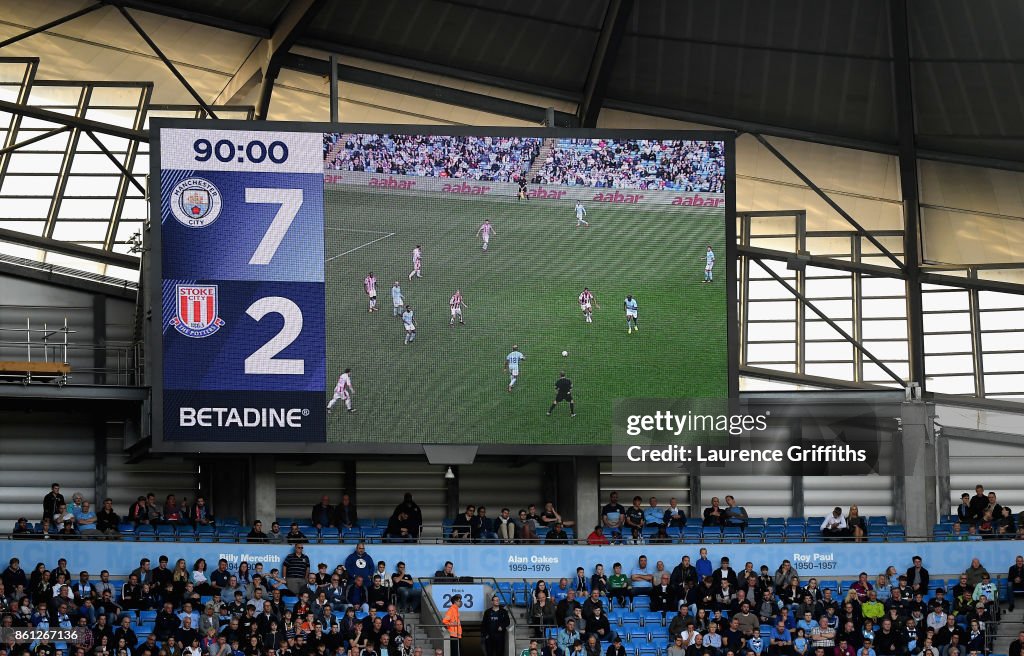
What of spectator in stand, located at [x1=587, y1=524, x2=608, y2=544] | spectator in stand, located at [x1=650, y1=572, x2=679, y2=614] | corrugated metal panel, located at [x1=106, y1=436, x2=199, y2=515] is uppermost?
corrugated metal panel, located at [x1=106, y1=436, x2=199, y2=515]

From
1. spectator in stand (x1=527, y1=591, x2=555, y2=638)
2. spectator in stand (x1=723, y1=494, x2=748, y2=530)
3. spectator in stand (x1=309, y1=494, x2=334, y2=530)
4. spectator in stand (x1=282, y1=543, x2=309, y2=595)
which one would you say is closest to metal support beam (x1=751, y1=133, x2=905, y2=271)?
spectator in stand (x1=723, y1=494, x2=748, y2=530)

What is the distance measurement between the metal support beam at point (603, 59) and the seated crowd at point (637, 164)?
4044 millimetres

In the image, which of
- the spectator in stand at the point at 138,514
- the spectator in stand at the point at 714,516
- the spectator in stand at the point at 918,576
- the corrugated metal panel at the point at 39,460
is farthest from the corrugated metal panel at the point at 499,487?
the spectator in stand at the point at 918,576

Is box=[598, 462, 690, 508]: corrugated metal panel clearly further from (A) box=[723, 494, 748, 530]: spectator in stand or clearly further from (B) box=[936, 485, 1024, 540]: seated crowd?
(B) box=[936, 485, 1024, 540]: seated crowd

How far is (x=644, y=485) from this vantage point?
33250 mm

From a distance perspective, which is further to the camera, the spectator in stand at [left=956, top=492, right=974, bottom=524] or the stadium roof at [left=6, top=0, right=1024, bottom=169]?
the stadium roof at [left=6, top=0, right=1024, bottom=169]

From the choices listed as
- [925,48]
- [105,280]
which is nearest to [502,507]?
[105,280]

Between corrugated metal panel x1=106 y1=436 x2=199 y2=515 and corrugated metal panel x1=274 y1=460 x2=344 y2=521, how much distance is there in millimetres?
1563

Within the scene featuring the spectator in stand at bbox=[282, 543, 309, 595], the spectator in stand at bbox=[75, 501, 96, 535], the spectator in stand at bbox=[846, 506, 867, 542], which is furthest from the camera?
the spectator in stand at bbox=[846, 506, 867, 542]

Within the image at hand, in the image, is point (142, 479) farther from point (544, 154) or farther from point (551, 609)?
point (544, 154)

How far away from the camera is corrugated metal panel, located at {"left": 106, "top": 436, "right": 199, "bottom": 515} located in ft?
106

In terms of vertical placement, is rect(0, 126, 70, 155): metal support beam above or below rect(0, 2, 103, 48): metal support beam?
below

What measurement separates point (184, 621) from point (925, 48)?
55.4 ft

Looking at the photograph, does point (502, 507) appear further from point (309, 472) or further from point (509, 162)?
point (509, 162)
